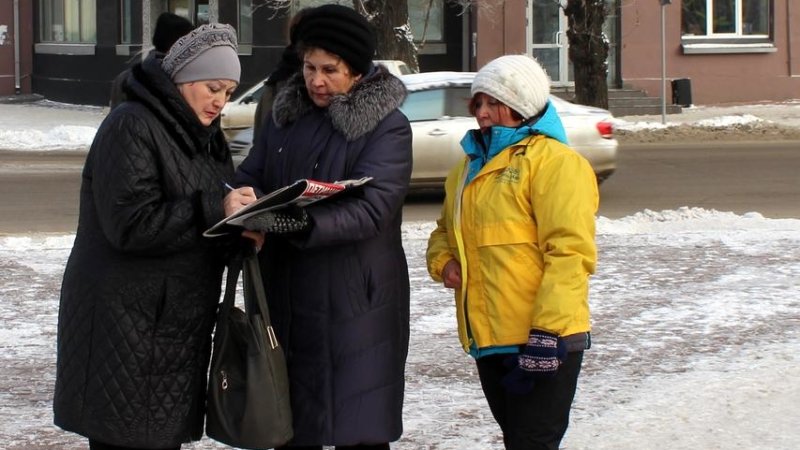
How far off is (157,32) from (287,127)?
1.13m

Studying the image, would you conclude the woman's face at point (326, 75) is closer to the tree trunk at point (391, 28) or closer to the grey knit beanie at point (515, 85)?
the grey knit beanie at point (515, 85)

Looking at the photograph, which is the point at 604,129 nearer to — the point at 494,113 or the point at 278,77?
the point at 278,77

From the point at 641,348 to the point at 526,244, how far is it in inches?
130

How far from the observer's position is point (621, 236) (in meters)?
10.6

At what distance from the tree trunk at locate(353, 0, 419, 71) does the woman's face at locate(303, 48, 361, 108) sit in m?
19.5

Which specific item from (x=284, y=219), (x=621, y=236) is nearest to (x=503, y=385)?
(x=284, y=219)

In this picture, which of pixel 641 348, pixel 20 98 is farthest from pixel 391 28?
pixel 641 348

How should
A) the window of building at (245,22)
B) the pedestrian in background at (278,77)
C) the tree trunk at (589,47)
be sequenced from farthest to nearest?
the window of building at (245,22) → the tree trunk at (589,47) → the pedestrian in background at (278,77)

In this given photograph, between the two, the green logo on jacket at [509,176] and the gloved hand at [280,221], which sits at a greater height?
the green logo on jacket at [509,176]

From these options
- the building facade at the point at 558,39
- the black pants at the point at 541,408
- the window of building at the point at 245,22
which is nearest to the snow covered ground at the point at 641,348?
the black pants at the point at 541,408

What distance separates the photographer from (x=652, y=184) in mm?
15445

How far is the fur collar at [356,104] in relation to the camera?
380 centimetres

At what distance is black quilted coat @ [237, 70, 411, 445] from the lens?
12.5 ft

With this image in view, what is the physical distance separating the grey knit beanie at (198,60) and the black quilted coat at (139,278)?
0.04 metres
